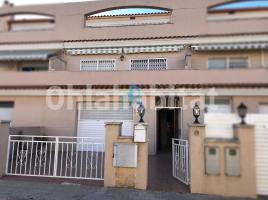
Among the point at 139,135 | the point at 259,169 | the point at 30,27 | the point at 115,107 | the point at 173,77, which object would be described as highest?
the point at 30,27

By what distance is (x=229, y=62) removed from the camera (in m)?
20.9

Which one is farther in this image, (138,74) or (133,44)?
(133,44)

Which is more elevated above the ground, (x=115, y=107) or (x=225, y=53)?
(x=225, y=53)

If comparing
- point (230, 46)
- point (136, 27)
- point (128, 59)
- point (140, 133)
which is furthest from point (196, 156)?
point (136, 27)

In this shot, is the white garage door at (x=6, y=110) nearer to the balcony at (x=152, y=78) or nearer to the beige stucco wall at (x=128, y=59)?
the balcony at (x=152, y=78)

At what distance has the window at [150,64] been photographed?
844 inches

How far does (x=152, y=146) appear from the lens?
17562 millimetres

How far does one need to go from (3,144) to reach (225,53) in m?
18.4

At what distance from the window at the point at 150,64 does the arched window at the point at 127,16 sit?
15.1 ft

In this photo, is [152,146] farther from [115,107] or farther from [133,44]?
[133,44]

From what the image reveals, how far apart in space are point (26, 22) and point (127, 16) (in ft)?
36.9

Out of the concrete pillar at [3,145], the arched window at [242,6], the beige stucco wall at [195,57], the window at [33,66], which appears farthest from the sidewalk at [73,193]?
the arched window at [242,6]

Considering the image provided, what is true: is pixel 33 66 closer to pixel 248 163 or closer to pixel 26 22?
pixel 26 22

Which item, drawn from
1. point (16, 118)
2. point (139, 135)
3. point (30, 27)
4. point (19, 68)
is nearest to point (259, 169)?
point (139, 135)
